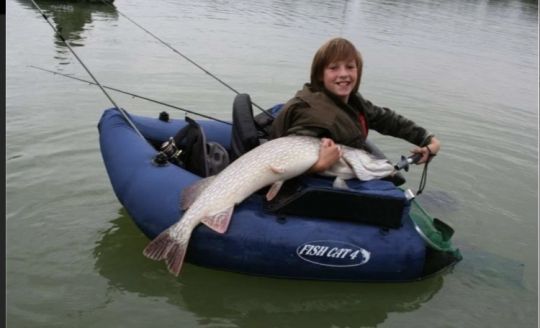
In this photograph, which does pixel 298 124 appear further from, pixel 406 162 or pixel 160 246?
pixel 160 246

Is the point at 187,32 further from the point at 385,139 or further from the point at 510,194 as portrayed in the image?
the point at 510,194

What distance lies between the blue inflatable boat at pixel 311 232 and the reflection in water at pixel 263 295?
132 millimetres

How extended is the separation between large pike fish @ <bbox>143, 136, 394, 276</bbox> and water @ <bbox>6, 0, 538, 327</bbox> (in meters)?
0.49

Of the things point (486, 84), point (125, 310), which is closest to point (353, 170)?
point (125, 310)

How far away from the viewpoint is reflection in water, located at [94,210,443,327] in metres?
3.71

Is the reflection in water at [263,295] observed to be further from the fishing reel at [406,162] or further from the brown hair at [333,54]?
the brown hair at [333,54]

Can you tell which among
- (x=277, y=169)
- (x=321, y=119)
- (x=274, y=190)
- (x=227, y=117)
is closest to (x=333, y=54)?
(x=321, y=119)

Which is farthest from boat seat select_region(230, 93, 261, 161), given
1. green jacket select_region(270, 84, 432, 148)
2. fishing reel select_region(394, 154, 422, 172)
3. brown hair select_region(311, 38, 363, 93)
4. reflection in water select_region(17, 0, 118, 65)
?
reflection in water select_region(17, 0, 118, 65)

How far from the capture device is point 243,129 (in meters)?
4.09

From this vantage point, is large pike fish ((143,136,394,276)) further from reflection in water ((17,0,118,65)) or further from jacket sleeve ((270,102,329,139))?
reflection in water ((17,0,118,65))

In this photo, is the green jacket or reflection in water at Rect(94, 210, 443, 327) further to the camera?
the green jacket

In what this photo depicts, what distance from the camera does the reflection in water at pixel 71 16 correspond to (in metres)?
12.1

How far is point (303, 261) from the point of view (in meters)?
3.71

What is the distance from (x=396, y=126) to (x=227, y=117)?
3.94 meters
